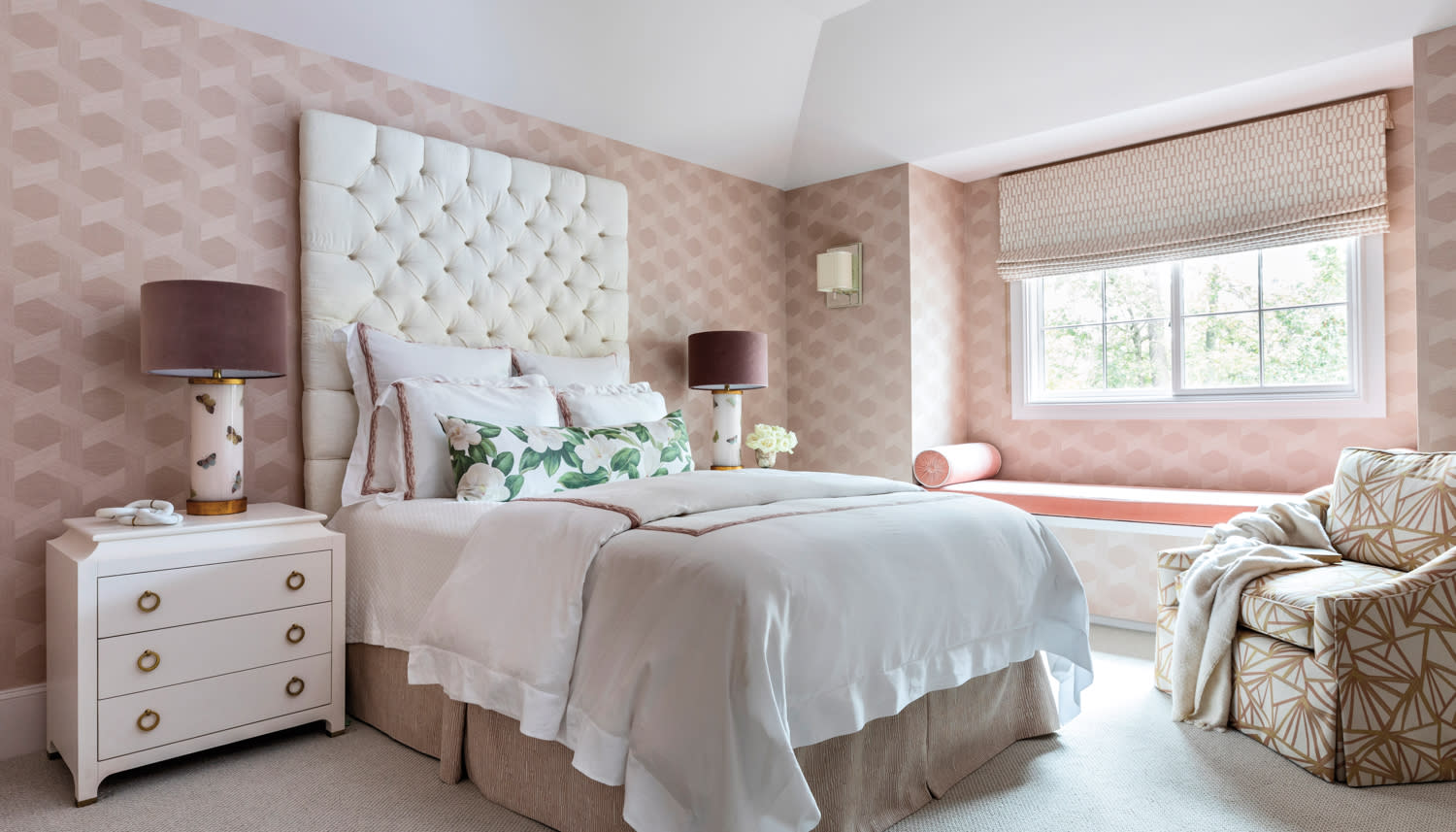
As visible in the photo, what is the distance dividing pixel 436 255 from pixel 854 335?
2334 mm

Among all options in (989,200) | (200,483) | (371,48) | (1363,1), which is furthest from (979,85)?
(200,483)

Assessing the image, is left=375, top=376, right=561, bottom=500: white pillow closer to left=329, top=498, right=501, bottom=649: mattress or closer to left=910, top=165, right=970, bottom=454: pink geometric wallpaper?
left=329, top=498, right=501, bottom=649: mattress

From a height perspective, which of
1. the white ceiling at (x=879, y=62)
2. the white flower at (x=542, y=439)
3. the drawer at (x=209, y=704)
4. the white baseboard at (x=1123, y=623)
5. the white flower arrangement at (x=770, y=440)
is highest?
the white ceiling at (x=879, y=62)

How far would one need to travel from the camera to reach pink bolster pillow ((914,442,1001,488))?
4305 mm

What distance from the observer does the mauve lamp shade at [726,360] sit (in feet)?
A: 13.4

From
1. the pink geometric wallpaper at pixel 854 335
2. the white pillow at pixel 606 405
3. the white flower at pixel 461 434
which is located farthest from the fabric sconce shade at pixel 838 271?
the white flower at pixel 461 434

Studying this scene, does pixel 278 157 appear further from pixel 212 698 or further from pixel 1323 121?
pixel 1323 121

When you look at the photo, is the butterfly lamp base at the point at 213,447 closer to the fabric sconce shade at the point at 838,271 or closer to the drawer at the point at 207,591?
the drawer at the point at 207,591

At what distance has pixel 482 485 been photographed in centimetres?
261

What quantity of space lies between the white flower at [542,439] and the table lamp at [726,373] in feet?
4.56

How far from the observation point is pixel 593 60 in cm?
368

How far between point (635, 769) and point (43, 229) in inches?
96.7

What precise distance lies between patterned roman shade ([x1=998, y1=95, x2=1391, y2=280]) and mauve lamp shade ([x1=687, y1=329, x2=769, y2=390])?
5.32 ft

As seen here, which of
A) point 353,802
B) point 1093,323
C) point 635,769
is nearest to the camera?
point 635,769
